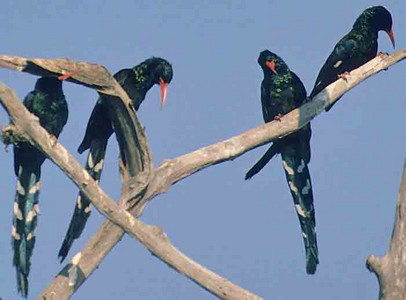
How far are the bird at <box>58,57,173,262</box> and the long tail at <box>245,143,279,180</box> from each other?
0.99 metres

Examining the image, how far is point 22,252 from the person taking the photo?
912 centimetres

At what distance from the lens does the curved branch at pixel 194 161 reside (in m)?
8.74

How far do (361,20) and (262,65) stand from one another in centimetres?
103

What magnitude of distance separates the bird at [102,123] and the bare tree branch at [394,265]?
2.55 meters

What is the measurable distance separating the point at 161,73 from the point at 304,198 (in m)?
1.67

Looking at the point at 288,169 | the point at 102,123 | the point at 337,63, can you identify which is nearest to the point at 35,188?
the point at 102,123

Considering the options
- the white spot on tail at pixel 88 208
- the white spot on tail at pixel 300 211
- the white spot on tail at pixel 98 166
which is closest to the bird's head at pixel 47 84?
the white spot on tail at pixel 98 166

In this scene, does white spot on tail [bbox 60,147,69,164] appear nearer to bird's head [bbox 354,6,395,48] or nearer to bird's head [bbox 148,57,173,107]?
bird's head [bbox 148,57,173,107]

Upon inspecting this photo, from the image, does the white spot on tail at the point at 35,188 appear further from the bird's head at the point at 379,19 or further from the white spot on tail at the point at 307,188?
the bird's head at the point at 379,19

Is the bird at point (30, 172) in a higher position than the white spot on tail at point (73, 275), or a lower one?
higher

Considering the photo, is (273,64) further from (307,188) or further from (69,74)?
(69,74)

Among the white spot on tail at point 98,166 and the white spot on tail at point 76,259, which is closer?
the white spot on tail at point 76,259

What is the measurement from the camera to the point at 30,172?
30.9ft

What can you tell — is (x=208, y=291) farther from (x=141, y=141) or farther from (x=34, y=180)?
(x=34, y=180)
